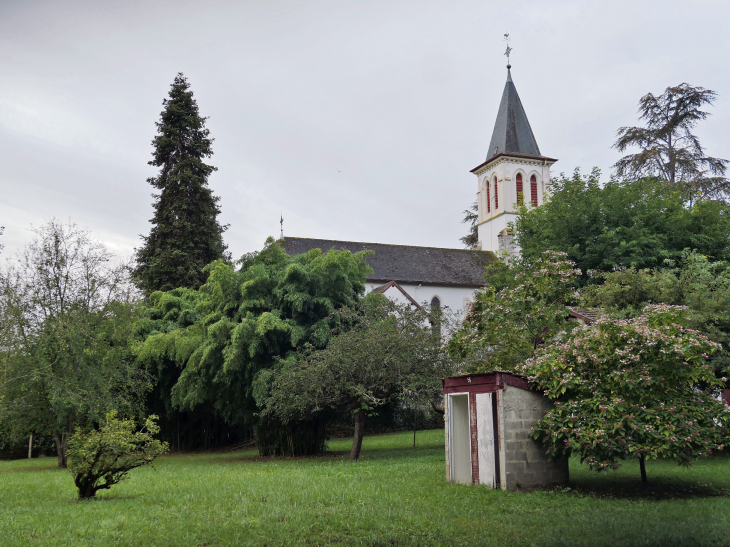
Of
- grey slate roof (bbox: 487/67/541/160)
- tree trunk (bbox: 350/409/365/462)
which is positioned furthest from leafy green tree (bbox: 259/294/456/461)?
grey slate roof (bbox: 487/67/541/160)

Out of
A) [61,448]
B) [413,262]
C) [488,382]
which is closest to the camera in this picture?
[488,382]

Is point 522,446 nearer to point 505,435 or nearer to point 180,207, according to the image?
point 505,435

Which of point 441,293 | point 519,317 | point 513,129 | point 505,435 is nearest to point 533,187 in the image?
point 513,129

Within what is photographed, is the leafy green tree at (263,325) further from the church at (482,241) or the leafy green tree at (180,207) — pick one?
the church at (482,241)

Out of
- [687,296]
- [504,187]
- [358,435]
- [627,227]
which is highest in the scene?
[504,187]

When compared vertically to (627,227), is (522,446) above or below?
below

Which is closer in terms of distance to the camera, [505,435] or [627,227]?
[505,435]

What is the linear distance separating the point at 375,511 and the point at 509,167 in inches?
1577

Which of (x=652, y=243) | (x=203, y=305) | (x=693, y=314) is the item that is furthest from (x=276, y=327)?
(x=652, y=243)

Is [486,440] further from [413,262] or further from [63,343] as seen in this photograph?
[413,262]

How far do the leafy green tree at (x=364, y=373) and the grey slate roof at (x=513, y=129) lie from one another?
32.4m

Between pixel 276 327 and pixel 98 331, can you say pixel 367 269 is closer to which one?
pixel 276 327

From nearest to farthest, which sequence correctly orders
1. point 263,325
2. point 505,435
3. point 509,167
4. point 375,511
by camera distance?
point 375,511
point 505,435
point 263,325
point 509,167

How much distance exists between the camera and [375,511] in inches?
316
